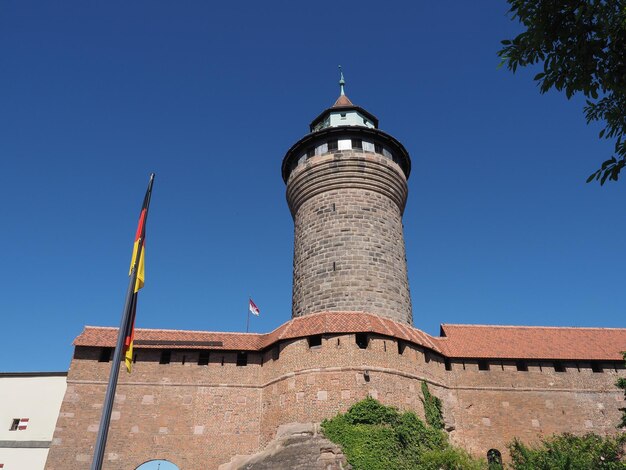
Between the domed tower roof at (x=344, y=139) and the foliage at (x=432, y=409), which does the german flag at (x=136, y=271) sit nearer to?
the foliage at (x=432, y=409)

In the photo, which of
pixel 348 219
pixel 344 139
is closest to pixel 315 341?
pixel 348 219

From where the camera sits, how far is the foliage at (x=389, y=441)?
15609 mm

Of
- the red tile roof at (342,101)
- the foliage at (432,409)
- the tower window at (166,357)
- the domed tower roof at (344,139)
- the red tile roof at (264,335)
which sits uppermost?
the red tile roof at (342,101)

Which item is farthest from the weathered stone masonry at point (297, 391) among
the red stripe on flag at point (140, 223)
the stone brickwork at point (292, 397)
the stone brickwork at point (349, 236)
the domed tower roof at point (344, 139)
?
the red stripe on flag at point (140, 223)

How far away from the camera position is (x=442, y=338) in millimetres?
22406

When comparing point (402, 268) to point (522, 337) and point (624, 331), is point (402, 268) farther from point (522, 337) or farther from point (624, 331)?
point (624, 331)

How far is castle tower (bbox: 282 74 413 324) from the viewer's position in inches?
817

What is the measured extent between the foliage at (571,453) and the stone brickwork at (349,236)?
21.1 feet

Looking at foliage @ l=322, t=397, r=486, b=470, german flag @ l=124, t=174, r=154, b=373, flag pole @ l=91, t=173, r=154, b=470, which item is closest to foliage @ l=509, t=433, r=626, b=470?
foliage @ l=322, t=397, r=486, b=470

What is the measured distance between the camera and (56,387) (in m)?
19.6

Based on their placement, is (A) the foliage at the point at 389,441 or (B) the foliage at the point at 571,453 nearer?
(A) the foliage at the point at 389,441

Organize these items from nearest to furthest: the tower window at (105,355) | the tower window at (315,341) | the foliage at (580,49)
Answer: the foliage at (580,49) < the tower window at (315,341) < the tower window at (105,355)

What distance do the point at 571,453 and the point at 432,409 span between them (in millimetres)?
5083

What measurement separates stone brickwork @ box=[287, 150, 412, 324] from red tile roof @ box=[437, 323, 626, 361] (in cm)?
267
